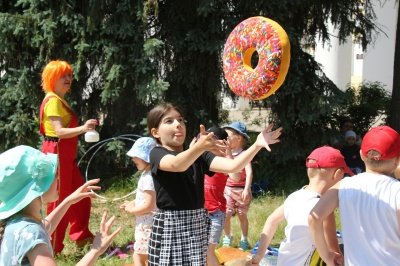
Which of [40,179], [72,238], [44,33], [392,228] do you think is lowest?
[72,238]

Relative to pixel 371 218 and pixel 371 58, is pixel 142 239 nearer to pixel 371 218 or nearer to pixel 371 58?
pixel 371 218

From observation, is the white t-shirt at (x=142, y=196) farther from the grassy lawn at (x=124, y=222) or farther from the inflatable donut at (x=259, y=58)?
the grassy lawn at (x=124, y=222)

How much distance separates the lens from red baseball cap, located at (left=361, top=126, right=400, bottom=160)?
2.39 metres

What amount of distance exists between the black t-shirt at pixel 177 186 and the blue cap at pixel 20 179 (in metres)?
0.97

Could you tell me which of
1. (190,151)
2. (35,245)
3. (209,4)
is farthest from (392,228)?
(209,4)

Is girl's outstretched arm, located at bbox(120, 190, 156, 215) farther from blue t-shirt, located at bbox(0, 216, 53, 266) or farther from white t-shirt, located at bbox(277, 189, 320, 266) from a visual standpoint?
blue t-shirt, located at bbox(0, 216, 53, 266)

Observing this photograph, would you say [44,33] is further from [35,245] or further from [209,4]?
[35,245]

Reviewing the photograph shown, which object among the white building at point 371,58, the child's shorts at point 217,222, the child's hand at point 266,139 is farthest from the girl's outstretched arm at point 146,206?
the white building at point 371,58

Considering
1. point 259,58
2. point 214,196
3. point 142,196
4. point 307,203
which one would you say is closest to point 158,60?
point 214,196

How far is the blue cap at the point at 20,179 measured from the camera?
76.7 inches

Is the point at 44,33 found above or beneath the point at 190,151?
above

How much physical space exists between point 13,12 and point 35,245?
259 inches

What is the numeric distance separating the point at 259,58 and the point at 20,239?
2.22m

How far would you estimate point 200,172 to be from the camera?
300 cm
